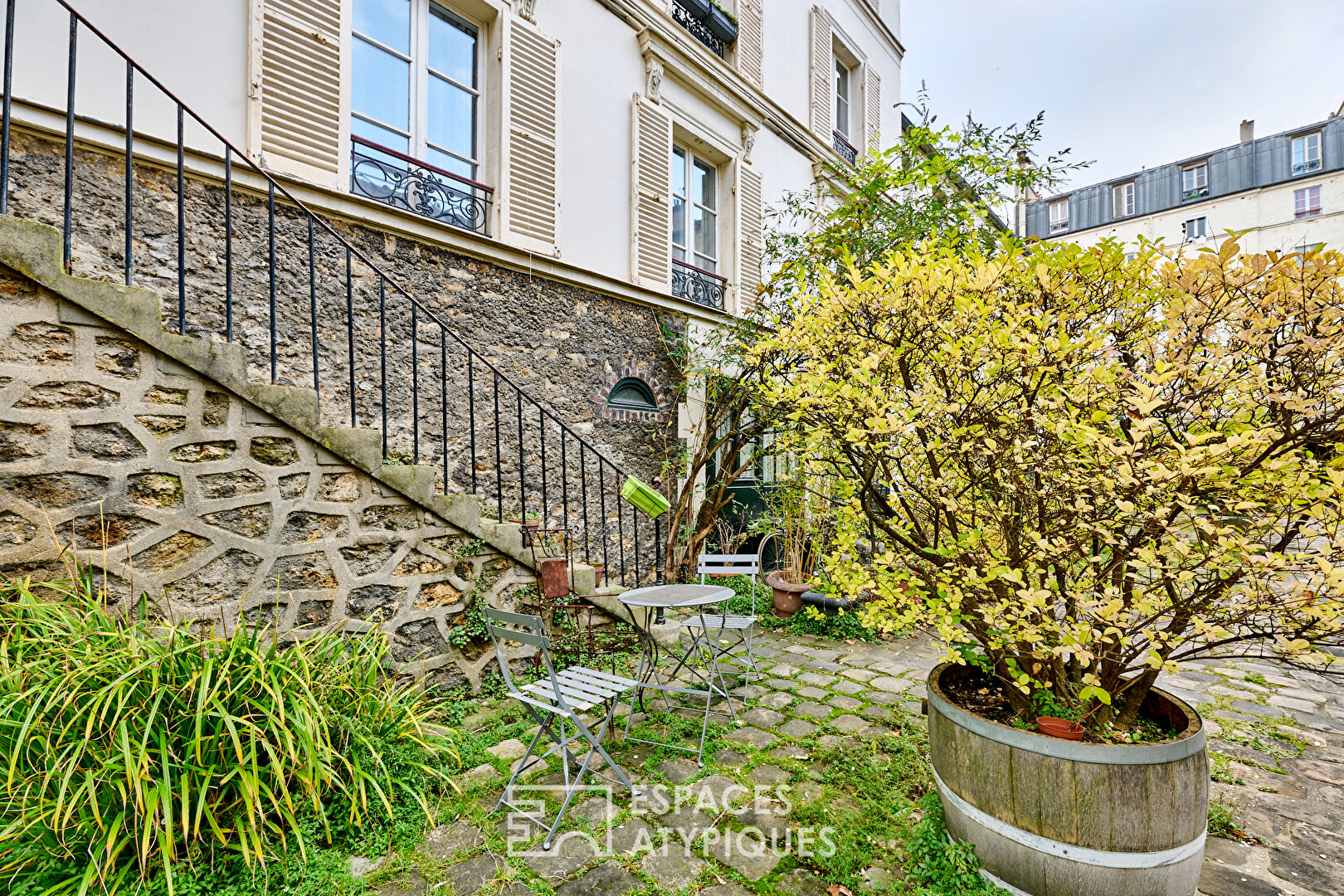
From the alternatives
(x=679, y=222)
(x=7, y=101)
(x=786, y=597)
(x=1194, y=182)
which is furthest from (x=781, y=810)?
(x=1194, y=182)

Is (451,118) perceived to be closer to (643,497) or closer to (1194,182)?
(643,497)

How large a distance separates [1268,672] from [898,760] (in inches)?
139

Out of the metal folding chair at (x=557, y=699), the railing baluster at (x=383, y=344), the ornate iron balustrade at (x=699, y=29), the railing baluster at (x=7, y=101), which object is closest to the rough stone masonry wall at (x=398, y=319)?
the railing baluster at (x=383, y=344)

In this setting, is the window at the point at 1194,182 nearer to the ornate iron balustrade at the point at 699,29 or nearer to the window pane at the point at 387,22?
the ornate iron balustrade at the point at 699,29

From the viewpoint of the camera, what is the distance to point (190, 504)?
2723 millimetres

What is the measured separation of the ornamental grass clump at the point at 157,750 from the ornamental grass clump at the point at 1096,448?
2197 millimetres

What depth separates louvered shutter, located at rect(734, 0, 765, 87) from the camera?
24.4ft

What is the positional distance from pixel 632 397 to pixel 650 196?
7.08 feet

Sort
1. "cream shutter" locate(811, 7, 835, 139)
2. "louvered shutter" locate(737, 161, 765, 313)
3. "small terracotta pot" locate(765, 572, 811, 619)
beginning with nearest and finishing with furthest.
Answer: "small terracotta pot" locate(765, 572, 811, 619)
"louvered shutter" locate(737, 161, 765, 313)
"cream shutter" locate(811, 7, 835, 139)

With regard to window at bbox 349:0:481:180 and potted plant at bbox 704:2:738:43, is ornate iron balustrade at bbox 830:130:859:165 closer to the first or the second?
potted plant at bbox 704:2:738:43

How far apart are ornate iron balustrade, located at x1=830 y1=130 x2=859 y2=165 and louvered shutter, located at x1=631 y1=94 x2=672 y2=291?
390 centimetres

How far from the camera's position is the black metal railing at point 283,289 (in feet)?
10.0

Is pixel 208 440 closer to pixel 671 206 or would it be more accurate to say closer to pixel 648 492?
pixel 648 492

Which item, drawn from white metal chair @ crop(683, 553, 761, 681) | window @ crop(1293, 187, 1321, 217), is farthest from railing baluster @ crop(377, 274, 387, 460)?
window @ crop(1293, 187, 1321, 217)
